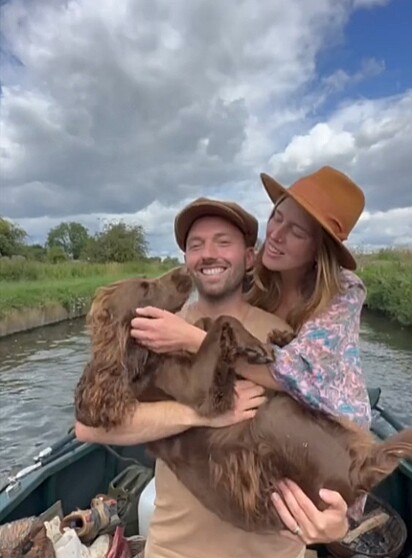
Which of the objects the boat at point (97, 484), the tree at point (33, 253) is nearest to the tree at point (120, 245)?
the tree at point (33, 253)

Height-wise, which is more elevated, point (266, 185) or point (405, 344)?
point (266, 185)

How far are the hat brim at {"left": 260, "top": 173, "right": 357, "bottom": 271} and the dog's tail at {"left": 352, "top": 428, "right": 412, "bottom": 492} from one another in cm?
58

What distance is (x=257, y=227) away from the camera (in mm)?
1936

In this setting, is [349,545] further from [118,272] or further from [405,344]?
[118,272]

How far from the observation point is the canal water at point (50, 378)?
10.3 m

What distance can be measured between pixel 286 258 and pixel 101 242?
5612 centimetres

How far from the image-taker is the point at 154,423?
1.72 m

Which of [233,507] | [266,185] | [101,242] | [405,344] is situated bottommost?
[405,344]

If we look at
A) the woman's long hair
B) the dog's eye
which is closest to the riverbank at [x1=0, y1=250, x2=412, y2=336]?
the dog's eye

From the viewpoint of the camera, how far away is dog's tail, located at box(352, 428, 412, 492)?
1.60m

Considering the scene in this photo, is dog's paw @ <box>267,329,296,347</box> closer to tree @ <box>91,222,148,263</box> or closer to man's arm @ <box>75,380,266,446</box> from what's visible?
man's arm @ <box>75,380,266,446</box>

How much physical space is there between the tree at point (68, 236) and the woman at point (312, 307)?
212 ft

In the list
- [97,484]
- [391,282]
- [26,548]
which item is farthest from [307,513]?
[391,282]

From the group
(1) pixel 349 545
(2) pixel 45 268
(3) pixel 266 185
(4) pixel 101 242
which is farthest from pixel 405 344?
(4) pixel 101 242
